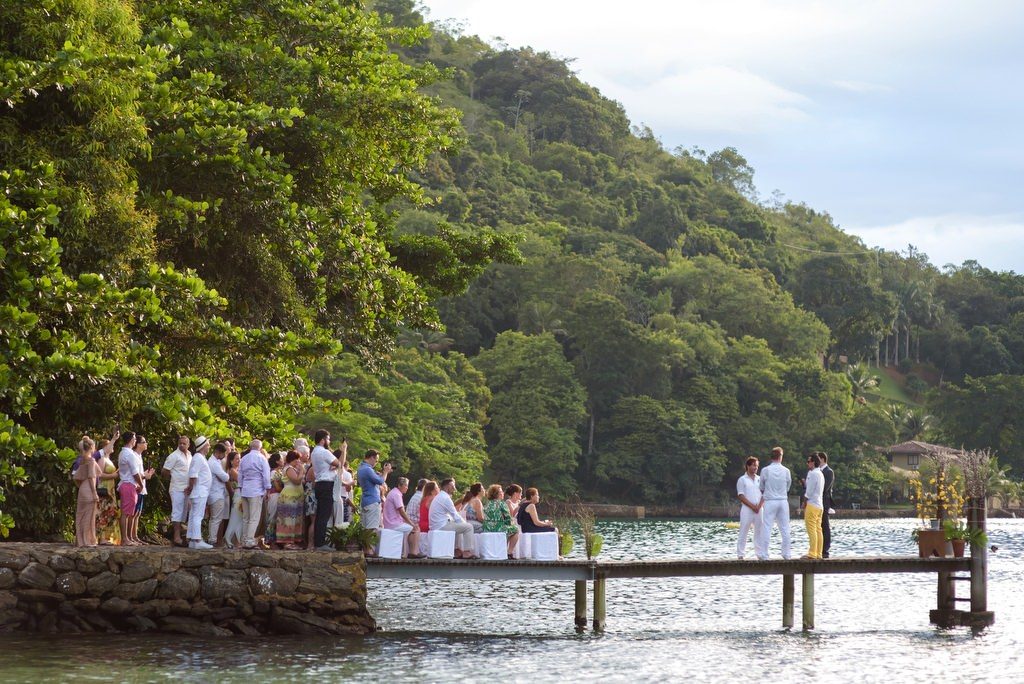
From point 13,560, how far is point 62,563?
25.3 inches

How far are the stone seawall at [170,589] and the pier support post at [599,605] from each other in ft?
13.6

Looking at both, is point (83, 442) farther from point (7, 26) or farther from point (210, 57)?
point (210, 57)

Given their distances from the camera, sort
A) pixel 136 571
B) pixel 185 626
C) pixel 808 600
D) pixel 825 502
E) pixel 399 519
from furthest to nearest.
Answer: pixel 808 600 → pixel 825 502 → pixel 399 519 → pixel 185 626 → pixel 136 571

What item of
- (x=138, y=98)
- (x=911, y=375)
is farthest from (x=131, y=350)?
(x=911, y=375)

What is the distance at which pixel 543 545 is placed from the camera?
20891mm

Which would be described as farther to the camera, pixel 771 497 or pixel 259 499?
pixel 771 497

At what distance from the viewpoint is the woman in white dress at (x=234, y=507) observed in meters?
20.0

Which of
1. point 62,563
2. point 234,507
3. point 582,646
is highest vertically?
point 234,507

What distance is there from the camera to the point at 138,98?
22203 millimetres

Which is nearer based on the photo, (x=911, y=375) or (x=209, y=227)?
(x=209, y=227)

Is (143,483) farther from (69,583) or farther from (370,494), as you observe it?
(370,494)

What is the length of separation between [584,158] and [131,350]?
13431 centimetres

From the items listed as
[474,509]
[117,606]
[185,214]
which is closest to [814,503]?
[474,509]

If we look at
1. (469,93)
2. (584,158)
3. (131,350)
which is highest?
(469,93)
